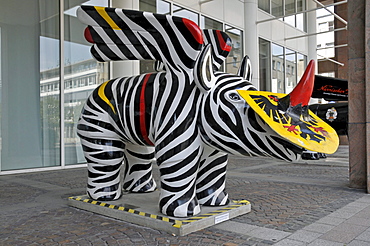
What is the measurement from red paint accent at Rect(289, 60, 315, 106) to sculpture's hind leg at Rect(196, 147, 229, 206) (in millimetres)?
1332

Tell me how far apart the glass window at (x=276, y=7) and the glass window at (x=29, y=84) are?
11.7m

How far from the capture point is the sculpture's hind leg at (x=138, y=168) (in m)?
5.21

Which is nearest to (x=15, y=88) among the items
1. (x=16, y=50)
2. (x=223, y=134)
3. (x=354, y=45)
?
(x=16, y=50)

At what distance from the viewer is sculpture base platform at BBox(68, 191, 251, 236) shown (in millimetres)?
3689

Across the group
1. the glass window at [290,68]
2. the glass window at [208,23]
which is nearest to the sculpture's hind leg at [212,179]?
the glass window at [208,23]

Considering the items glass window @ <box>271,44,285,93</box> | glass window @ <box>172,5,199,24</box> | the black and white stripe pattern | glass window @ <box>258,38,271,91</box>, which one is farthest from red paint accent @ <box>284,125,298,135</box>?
glass window @ <box>271,44,285,93</box>

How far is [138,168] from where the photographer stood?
5.28 m

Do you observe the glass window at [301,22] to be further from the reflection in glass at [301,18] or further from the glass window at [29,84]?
the glass window at [29,84]

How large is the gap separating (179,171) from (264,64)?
1488 centimetres

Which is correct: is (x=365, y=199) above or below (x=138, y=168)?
below

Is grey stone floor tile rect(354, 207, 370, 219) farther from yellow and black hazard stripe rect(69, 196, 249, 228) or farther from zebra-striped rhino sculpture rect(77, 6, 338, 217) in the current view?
zebra-striped rhino sculpture rect(77, 6, 338, 217)

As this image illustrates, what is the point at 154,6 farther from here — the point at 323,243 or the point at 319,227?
the point at 323,243

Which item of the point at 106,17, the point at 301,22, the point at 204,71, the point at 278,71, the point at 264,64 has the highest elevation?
the point at 301,22

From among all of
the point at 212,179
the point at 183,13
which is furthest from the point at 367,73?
the point at 183,13
